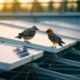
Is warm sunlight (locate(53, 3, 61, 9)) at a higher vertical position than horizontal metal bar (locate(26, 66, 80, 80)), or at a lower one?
higher

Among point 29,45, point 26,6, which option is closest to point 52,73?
point 29,45

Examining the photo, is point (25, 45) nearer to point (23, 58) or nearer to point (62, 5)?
point (23, 58)

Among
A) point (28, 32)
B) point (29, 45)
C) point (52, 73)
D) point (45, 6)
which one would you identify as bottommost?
point (52, 73)

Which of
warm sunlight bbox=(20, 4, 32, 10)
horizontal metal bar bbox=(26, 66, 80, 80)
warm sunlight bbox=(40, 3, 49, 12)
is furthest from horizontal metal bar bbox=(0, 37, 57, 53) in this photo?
warm sunlight bbox=(40, 3, 49, 12)

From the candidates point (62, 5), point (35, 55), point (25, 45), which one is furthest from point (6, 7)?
point (35, 55)

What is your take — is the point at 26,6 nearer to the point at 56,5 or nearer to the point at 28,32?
the point at 56,5

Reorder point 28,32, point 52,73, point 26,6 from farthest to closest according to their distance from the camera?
point 26,6 < point 28,32 < point 52,73

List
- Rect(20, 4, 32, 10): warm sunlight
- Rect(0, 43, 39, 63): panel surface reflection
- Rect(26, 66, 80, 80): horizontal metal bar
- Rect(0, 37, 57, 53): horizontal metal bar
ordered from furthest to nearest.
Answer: Rect(20, 4, 32, 10): warm sunlight → Rect(0, 37, 57, 53): horizontal metal bar → Rect(26, 66, 80, 80): horizontal metal bar → Rect(0, 43, 39, 63): panel surface reflection

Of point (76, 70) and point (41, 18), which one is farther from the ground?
point (41, 18)

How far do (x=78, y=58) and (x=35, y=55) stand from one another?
8.49 ft

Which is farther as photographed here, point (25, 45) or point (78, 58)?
point (78, 58)

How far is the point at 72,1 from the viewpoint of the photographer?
34.1 feet

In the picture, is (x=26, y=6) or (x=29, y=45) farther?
(x=26, y=6)

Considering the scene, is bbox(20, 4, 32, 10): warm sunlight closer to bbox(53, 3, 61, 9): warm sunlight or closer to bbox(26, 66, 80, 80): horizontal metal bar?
bbox(53, 3, 61, 9): warm sunlight
